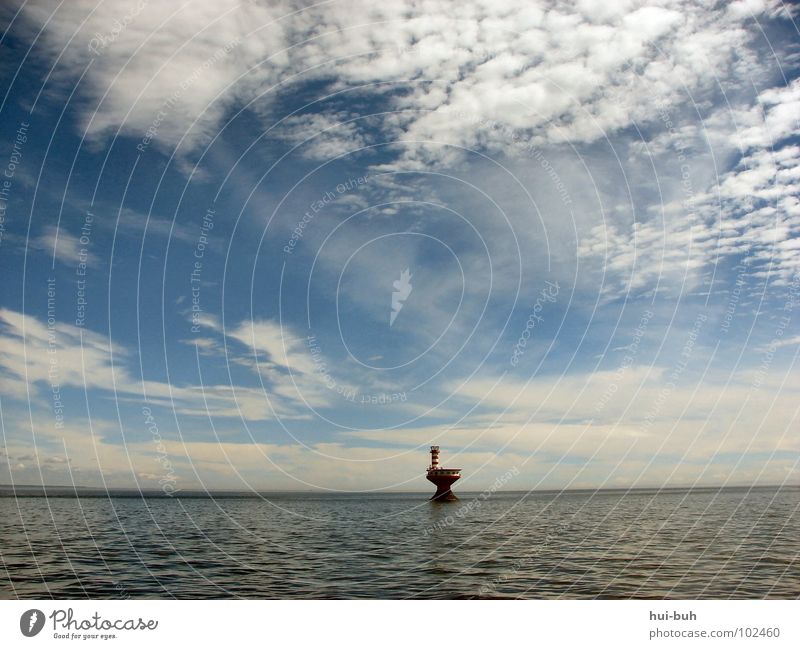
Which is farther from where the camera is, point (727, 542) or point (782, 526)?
point (782, 526)

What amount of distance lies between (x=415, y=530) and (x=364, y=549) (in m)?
18.4

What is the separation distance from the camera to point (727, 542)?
41844 millimetres
